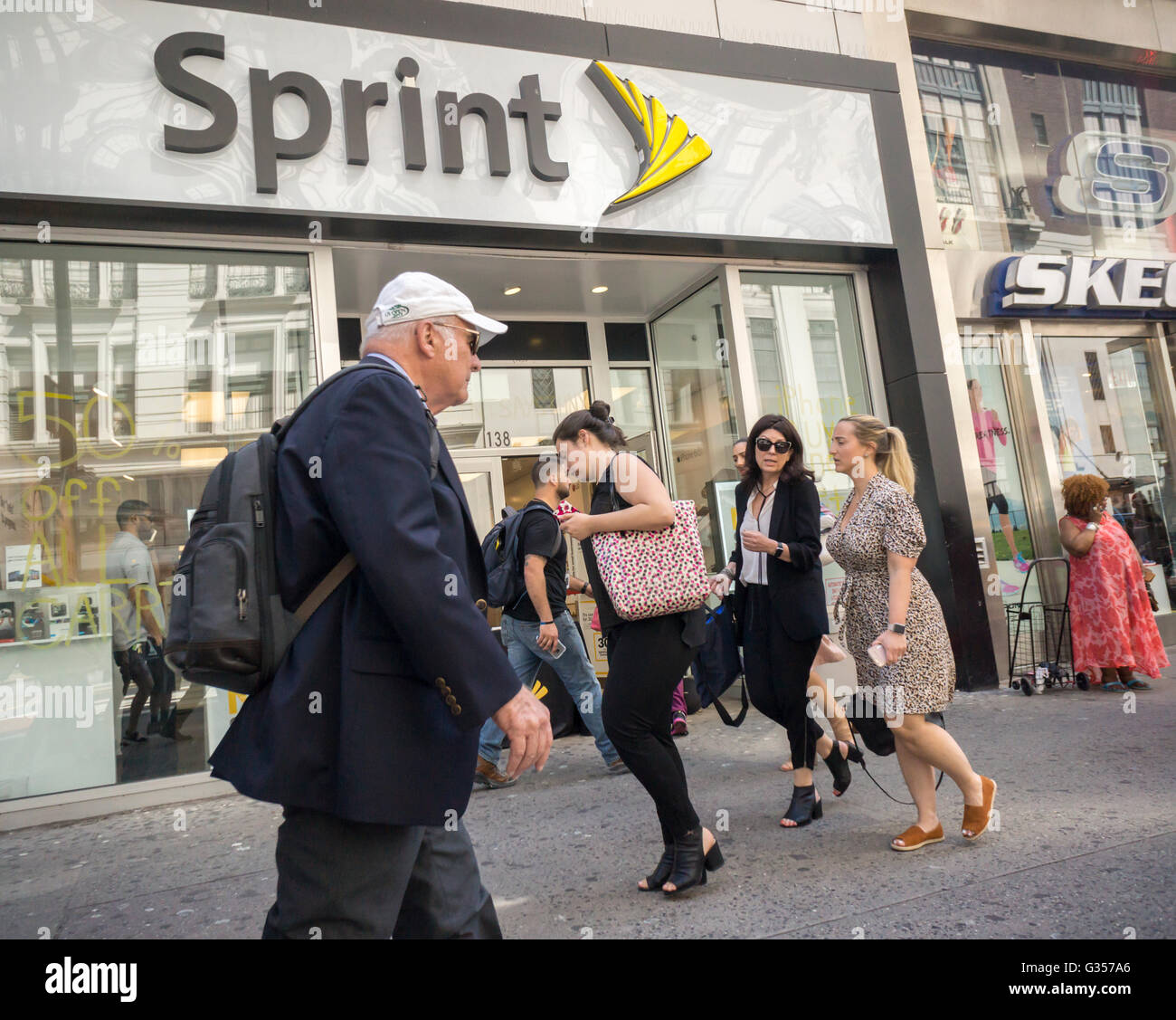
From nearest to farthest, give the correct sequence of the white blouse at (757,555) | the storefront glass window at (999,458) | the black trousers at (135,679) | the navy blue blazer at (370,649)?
the navy blue blazer at (370,649)
the white blouse at (757,555)
the black trousers at (135,679)
the storefront glass window at (999,458)

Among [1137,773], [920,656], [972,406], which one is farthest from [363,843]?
[972,406]

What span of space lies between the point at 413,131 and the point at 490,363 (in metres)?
2.46

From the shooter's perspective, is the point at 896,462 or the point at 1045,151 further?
the point at 1045,151

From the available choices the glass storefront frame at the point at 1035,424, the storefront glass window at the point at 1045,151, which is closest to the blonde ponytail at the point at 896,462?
the glass storefront frame at the point at 1035,424

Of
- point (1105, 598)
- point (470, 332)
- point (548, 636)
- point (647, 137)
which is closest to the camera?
point (470, 332)

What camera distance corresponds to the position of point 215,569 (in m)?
1.70

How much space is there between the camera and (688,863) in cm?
324

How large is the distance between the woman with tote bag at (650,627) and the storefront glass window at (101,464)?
332cm

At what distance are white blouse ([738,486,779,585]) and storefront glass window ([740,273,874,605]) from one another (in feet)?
11.4

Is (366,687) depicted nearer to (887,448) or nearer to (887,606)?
(887,606)

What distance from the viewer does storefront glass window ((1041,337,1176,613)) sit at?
8.84 meters

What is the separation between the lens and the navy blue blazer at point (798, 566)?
390 cm

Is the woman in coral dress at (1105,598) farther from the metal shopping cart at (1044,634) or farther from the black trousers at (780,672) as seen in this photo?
the black trousers at (780,672)
